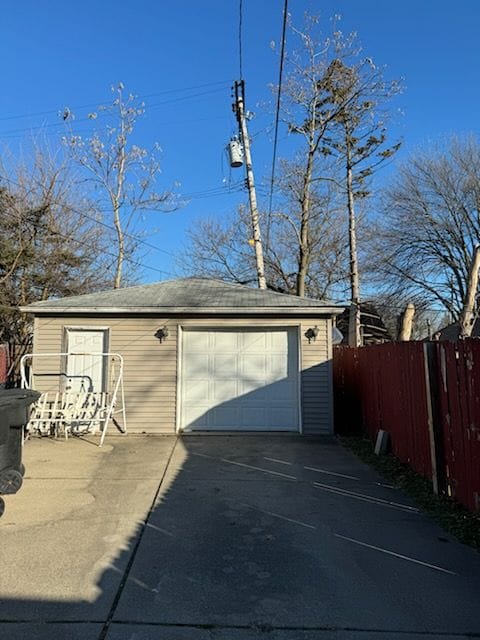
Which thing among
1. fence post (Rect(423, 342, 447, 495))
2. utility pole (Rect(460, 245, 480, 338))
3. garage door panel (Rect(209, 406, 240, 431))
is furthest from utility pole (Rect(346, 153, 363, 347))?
fence post (Rect(423, 342, 447, 495))

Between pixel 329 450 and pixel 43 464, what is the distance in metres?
4.44

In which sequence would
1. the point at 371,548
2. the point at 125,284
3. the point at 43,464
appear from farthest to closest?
the point at 125,284 → the point at 43,464 → the point at 371,548

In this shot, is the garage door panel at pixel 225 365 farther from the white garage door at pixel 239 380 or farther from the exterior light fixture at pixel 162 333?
the exterior light fixture at pixel 162 333

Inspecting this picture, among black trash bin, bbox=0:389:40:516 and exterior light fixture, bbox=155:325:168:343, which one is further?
exterior light fixture, bbox=155:325:168:343

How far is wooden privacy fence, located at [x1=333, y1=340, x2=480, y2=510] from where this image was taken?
461 centimetres

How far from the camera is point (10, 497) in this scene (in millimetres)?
5266

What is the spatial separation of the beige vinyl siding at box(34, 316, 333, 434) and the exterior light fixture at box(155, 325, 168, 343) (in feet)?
0.22

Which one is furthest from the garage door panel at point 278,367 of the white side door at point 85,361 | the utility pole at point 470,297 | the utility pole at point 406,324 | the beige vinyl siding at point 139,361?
the utility pole at point 470,297

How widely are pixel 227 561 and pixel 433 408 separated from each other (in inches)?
119

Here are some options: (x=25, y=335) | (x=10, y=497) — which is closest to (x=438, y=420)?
(x=10, y=497)

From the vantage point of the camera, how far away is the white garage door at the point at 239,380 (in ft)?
31.9

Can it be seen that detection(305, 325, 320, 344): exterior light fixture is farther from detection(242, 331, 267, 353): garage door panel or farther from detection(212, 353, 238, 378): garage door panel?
detection(212, 353, 238, 378): garage door panel

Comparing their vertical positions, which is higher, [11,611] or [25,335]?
[25,335]

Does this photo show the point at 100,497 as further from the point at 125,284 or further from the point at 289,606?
the point at 125,284
